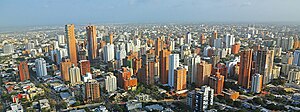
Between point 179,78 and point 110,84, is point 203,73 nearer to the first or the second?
point 179,78

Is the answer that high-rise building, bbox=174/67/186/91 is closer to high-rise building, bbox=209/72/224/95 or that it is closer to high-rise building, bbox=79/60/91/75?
high-rise building, bbox=209/72/224/95

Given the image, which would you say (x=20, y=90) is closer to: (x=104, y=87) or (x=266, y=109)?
(x=104, y=87)

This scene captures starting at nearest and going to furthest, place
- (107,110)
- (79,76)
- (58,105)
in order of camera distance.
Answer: (107,110)
(58,105)
(79,76)

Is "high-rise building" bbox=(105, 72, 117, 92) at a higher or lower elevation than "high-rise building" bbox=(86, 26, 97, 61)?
lower

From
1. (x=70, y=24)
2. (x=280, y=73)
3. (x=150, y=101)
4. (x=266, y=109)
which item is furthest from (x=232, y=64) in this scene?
(x=70, y=24)

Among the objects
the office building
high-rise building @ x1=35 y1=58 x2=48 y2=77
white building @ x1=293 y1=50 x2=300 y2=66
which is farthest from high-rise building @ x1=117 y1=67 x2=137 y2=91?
white building @ x1=293 y1=50 x2=300 y2=66

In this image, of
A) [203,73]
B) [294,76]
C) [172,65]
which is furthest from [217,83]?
[294,76]
